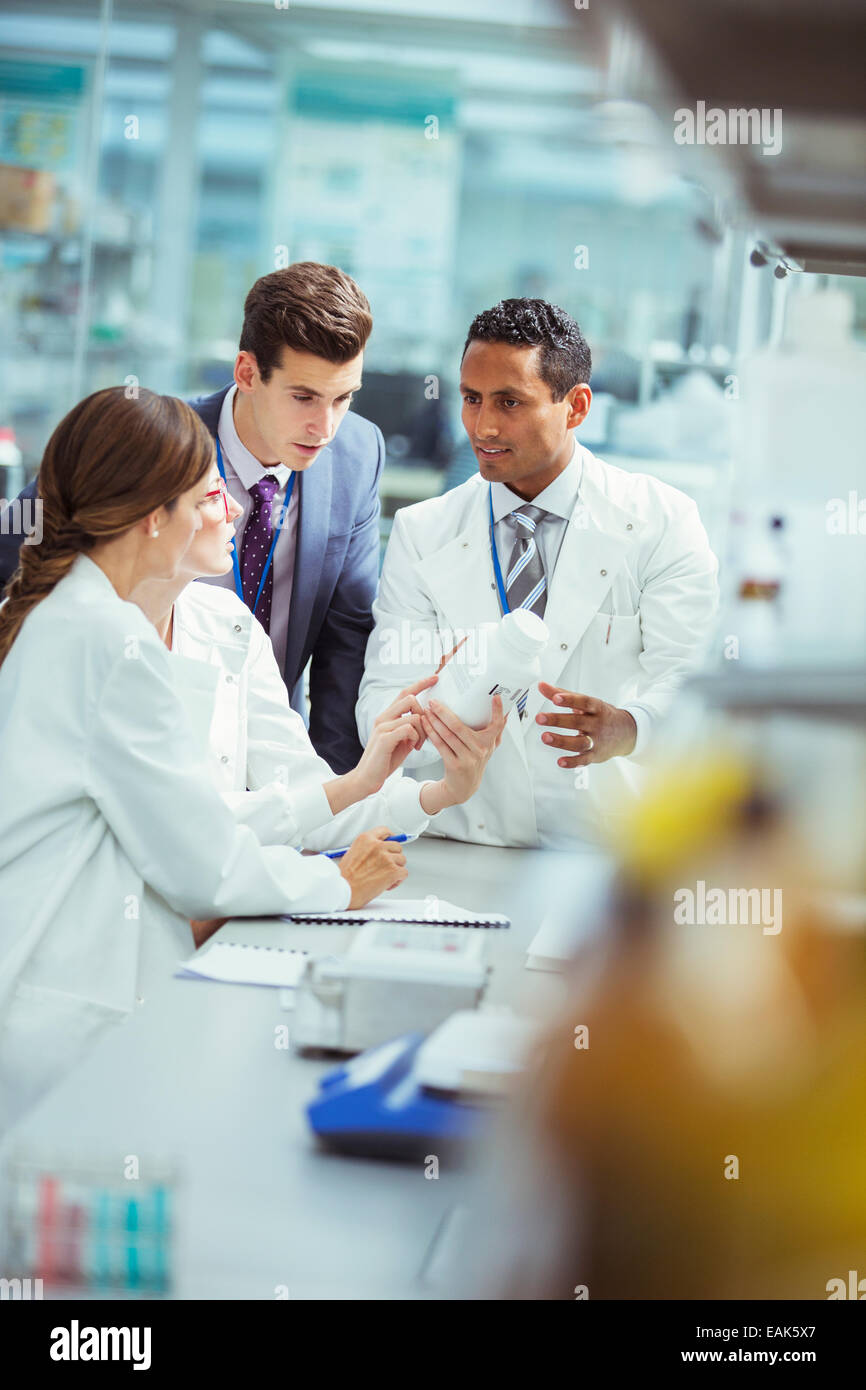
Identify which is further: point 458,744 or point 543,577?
point 543,577

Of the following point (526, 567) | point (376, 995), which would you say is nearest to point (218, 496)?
point (526, 567)

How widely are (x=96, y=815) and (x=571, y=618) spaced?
1038mm

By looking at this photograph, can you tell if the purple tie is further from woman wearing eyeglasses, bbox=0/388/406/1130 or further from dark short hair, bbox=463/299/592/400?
woman wearing eyeglasses, bbox=0/388/406/1130

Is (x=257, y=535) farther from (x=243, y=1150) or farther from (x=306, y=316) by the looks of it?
(x=243, y=1150)

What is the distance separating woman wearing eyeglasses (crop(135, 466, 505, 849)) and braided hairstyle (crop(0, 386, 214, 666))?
0.11m

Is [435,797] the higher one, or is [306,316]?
[306,316]

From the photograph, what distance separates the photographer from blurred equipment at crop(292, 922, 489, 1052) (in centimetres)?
116

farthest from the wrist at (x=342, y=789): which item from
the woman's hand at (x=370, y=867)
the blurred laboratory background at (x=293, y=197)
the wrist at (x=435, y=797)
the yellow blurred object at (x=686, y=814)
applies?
the blurred laboratory background at (x=293, y=197)

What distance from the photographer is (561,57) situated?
425 millimetres

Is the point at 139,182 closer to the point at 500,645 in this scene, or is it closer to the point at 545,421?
the point at 545,421

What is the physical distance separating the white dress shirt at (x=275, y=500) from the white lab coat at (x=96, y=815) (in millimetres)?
859

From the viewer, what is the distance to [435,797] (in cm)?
205

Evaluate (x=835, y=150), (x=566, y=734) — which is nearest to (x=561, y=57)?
(x=835, y=150)
